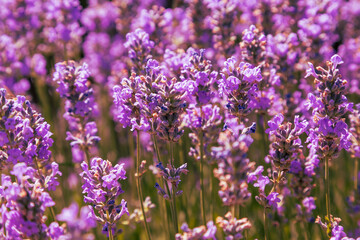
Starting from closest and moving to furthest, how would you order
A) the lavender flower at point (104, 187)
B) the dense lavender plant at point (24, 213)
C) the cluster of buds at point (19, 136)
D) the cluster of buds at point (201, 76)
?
the dense lavender plant at point (24, 213) < the lavender flower at point (104, 187) < the cluster of buds at point (19, 136) < the cluster of buds at point (201, 76)

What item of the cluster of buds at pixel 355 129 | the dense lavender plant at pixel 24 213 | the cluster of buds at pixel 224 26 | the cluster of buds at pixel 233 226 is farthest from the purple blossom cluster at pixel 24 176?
the cluster of buds at pixel 355 129

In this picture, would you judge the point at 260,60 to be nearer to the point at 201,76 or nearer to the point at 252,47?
the point at 252,47

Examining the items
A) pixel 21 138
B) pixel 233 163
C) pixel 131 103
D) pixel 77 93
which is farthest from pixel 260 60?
pixel 21 138

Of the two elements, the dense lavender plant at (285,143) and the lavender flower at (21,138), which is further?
the lavender flower at (21,138)

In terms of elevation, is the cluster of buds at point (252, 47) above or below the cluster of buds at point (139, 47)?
below

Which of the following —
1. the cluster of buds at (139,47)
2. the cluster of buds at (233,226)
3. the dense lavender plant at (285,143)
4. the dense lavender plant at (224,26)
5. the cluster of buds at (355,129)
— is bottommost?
the cluster of buds at (233,226)

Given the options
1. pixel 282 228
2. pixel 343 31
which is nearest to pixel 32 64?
pixel 282 228

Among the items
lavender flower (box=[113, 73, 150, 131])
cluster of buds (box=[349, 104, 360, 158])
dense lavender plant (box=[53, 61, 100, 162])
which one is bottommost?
cluster of buds (box=[349, 104, 360, 158])

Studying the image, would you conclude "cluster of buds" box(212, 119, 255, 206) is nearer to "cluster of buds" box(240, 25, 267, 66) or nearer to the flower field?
the flower field

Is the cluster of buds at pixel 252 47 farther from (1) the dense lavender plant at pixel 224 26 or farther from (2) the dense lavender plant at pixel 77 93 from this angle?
(2) the dense lavender plant at pixel 77 93

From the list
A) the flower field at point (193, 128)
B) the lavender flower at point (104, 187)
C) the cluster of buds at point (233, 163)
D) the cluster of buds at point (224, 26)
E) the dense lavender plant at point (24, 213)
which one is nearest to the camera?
the cluster of buds at point (233, 163)

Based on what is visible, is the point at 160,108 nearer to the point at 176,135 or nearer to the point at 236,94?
the point at 176,135

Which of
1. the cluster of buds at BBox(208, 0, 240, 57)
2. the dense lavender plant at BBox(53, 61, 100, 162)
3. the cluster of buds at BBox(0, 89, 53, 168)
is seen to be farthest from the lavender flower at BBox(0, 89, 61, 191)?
the cluster of buds at BBox(208, 0, 240, 57)

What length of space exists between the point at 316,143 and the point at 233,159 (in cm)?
82
